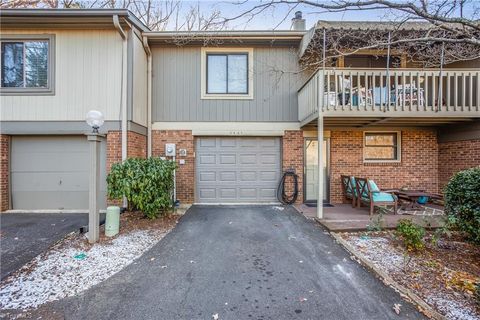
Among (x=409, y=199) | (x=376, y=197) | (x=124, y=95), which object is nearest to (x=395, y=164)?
(x=409, y=199)

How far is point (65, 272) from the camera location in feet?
12.0

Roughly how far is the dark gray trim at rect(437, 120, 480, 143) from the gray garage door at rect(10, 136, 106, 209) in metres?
10.9

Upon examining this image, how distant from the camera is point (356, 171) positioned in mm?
8453

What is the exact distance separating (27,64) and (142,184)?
5229mm

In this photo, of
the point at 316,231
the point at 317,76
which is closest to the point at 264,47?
the point at 317,76

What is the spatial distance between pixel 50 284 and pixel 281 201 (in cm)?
637

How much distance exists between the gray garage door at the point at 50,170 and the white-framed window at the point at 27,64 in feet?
4.77

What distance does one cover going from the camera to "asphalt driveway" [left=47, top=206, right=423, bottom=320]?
2.79 m

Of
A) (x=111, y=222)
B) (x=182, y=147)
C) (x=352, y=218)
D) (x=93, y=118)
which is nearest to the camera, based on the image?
(x=93, y=118)

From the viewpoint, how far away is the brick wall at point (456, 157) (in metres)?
7.27

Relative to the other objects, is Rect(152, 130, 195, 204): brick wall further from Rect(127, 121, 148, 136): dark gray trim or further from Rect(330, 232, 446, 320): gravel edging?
Rect(330, 232, 446, 320): gravel edging

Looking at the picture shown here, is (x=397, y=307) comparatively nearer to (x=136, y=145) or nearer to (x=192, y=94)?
(x=136, y=145)

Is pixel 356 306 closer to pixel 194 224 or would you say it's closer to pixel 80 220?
pixel 194 224

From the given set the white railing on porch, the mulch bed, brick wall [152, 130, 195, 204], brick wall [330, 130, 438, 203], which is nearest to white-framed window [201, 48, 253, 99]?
brick wall [152, 130, 195, 204]
